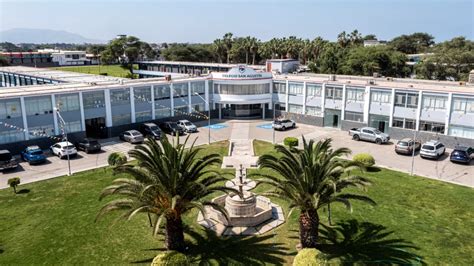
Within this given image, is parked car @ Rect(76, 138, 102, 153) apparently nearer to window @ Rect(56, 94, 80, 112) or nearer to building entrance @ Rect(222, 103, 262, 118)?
window @ Rect(56, 94, 80, 112)

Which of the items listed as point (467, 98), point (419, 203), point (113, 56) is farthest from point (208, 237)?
point (113, 56)

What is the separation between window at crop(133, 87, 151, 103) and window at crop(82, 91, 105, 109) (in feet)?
15.1

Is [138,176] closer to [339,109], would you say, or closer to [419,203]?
[419,203]

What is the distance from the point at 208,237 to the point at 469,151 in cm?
3053

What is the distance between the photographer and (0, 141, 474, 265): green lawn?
20.9 metres

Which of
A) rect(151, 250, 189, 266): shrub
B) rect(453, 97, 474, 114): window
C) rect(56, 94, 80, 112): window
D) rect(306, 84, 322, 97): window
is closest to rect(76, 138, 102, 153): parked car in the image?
rect(56, 94, 80, 112): window

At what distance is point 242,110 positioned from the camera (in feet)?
197

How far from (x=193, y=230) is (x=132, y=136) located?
2457 cm

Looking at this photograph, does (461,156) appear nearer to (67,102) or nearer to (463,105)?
(463,105)

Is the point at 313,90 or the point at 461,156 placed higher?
the point at 313,90

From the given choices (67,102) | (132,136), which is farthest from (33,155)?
(132,136)

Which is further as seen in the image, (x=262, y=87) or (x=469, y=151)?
(x=262, y=87)

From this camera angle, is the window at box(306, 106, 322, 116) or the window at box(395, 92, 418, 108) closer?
the window at box(395, 92, 418, 108)

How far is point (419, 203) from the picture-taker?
28.1m
